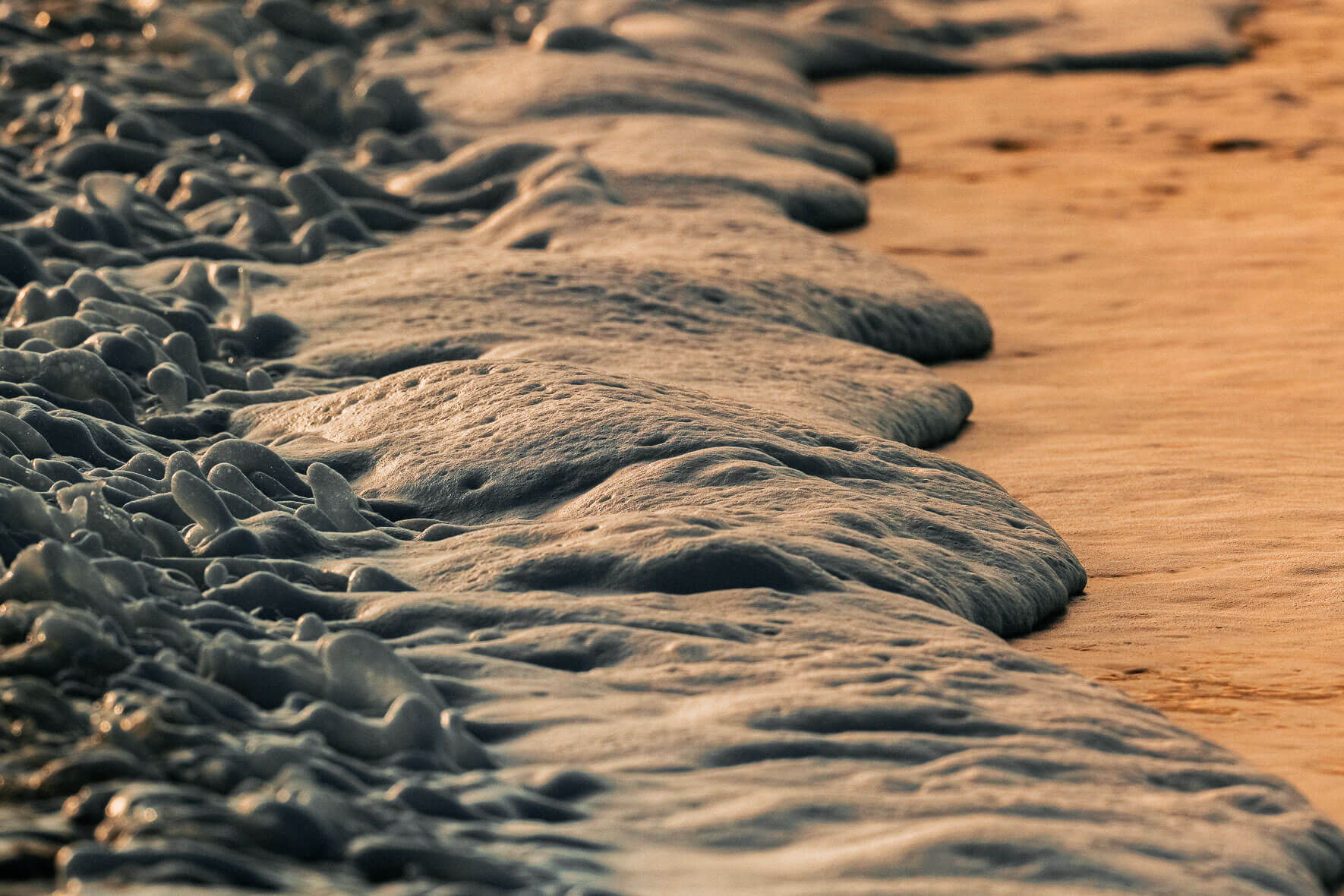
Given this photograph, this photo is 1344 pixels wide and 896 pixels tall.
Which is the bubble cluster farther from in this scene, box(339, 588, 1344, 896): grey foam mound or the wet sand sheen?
the wet sand sheen

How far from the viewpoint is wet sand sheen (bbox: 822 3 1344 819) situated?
1.87 metres

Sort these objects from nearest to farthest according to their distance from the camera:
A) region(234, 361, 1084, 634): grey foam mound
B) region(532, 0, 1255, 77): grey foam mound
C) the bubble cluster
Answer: the bubble cluster → region(234, 361, 1084, 634): grey foam mound → region(532, 0, 1255, 77): grey foam mound

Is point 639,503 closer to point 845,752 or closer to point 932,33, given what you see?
point 845,752

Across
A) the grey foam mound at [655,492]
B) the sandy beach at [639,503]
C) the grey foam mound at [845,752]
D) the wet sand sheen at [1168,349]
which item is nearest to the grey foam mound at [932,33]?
the wet sand sheen at [1168,349]

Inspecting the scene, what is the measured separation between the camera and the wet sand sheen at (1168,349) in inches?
73.5

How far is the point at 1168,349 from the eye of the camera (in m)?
3.09

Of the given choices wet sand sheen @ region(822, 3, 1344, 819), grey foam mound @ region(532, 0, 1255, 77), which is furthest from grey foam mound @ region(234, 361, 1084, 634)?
grey foam mound @ region(532, 0, 1255, 77)

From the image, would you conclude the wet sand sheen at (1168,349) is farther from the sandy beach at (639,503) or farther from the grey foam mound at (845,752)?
the grey foam mound at (845,752)

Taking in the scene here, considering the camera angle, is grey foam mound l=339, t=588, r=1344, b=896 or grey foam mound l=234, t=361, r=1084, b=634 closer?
grey foam mound l=339, t=588, r=1344, b=896

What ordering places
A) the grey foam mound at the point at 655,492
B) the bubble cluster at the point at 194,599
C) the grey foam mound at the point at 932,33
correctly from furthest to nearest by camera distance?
the grey foam mound at the point at 932,33
the grey foam mound at the point at 655,492
the bubble cluster at the point at 194,599

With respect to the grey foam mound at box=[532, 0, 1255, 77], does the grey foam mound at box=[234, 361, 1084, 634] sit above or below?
below

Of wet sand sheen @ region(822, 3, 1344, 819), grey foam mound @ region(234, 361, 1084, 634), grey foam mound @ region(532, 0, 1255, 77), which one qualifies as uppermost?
grey foam mound @ region(532, 0, 1255, 77)

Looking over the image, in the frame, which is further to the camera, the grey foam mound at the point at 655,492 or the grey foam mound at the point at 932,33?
the grey foam mound at the point at 932,33

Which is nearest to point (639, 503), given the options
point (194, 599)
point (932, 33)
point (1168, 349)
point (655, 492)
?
point (655, 492)
